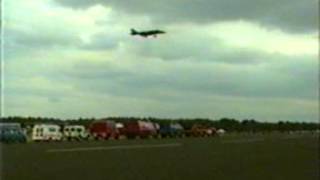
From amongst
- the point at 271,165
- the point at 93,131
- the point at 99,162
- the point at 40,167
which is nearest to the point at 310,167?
the point at 271,165

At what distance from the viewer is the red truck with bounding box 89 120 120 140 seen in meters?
70.7

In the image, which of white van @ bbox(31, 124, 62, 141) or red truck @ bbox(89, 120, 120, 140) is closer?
white van @ bbox(31, 124, 62, 141)

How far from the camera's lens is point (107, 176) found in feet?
62.5

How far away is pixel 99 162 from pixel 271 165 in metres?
5.63

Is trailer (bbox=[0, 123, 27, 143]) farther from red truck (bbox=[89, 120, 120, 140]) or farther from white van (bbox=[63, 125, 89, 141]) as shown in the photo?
red truck (bbox=[89, 120, 120, 140])

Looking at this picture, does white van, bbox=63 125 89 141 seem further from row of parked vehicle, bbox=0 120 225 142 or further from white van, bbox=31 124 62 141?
white van, bbox=31 124 62 141

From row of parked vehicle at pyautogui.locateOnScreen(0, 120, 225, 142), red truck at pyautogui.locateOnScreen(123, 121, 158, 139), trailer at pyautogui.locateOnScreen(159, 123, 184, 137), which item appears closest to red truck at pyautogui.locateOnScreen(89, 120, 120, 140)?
row of parked vehicle at pyautogui.locateOnScreen(0, 120, 225, 142)

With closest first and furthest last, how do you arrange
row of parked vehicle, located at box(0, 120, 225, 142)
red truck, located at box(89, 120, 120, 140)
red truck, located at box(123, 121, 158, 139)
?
row of parked vehicle, located at box(0, 120, 225, 142) → red truck, located at box(89, 120, 120, 140) → red truck, located at box(123, 121, 158, 139)

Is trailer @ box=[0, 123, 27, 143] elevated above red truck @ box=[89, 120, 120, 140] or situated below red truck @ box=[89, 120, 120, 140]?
below

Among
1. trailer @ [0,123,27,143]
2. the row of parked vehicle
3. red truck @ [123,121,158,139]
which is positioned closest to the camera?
trailer @ [0,123,27,143]

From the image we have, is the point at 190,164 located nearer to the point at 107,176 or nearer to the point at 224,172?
the point at 224,172

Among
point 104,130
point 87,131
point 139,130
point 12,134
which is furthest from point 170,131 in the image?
point 12,134

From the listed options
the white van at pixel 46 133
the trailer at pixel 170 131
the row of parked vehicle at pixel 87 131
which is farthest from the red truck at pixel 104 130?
the trailer at pixel 170 131

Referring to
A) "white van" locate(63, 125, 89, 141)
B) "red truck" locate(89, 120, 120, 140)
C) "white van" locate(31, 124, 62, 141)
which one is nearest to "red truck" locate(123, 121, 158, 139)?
"red truck" locate(89, 120, 120, 140)
